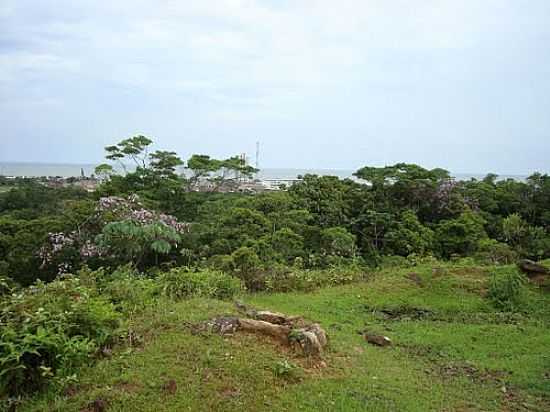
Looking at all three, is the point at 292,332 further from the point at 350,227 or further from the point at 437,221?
the point at 437,221

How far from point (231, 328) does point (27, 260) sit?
40.3 ft

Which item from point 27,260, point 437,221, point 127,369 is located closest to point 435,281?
point 127,369

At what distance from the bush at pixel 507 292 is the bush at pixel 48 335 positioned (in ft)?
21.1

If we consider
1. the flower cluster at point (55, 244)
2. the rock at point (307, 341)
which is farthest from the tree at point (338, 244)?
the rock at point (307, 341)

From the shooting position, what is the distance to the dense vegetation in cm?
473

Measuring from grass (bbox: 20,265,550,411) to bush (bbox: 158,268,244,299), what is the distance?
619 millimetres

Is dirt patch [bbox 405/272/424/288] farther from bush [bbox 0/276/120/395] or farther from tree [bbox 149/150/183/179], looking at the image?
tree [bbox 149/150/183/179]

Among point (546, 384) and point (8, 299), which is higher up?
point (8, 299)

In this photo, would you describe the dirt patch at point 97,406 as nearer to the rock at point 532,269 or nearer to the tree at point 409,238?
the rock at point 532,269

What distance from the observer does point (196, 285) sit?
7406 millimetres

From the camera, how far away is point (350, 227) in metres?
18.5

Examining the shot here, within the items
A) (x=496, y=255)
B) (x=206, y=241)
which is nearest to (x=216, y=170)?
(x=206, y=241)

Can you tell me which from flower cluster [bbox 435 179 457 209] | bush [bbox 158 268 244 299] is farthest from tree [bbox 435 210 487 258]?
bush [bbox 158 268 244 299]

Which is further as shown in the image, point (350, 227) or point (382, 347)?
point (350, 227)
